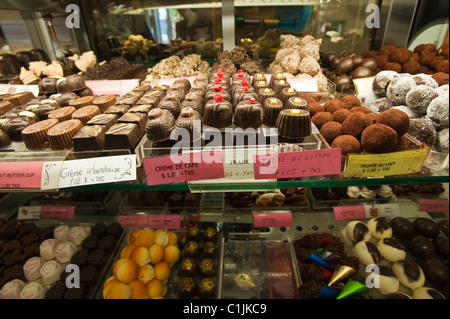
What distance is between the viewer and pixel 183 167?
3.32ft

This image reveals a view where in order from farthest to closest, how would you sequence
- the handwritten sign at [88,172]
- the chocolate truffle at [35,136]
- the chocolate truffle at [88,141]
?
the chocolate truffle at [35,136] → the chocolate truffle at [88,141] → the handwritten sign at [88,172]

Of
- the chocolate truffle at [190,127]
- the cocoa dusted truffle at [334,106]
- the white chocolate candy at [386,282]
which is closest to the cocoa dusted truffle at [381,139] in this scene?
the cocoa dusted truffle at [334,106]

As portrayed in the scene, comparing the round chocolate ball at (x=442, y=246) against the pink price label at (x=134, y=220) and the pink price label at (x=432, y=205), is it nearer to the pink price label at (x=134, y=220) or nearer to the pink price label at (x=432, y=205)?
the pink price label at (x=432, y=205)

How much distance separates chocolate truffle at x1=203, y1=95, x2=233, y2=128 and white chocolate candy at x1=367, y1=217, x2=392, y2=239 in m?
1.10

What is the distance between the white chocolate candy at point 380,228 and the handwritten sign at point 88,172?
1422 millimetres

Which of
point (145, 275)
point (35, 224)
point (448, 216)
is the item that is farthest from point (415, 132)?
point (35, 224)

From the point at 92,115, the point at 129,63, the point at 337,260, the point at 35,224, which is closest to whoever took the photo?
the point at 92,115

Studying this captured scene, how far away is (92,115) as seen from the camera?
138 centimetres

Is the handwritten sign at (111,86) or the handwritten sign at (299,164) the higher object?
the handwritten sign at (111,86)

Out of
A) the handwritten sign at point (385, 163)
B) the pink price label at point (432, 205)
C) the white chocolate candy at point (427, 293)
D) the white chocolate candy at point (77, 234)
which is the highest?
the handwritten sign at point (385, 163)

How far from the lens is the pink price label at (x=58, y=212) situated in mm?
1751
